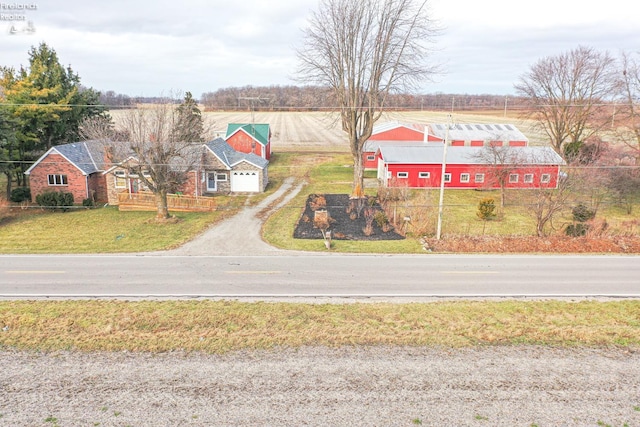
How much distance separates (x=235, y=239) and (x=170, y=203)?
10360 mm

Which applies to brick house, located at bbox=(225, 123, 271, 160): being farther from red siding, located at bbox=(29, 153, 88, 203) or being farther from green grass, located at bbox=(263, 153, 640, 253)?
red siding, located at bbox=(29, 153, 88, 203)

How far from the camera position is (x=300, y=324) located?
14430 millimetres

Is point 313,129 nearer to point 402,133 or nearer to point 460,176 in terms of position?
point 402,133

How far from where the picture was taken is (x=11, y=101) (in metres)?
37.6

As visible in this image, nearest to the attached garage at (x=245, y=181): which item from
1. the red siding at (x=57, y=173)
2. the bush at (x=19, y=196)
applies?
the red siding at (x=57, y=173)

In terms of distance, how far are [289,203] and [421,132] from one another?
90.2 feet

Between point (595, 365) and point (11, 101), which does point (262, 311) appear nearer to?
point (595, 365)

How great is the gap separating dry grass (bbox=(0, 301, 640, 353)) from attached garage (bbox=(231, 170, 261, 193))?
81.1 feet

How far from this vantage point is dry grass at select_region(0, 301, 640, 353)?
13305 millimetres

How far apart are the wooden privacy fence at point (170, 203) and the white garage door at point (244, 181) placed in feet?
22.3

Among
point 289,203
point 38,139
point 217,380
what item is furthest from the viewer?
point 38,139

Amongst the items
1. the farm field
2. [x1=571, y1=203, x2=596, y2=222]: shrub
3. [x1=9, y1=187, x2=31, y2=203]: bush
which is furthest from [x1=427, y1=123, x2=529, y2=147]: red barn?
[x1=9, y1=187, x2=31, y2=203]: bush

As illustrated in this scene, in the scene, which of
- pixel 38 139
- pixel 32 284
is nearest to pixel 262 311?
pixel 32 284

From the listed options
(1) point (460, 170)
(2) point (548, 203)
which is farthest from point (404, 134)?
(2) point (548, 203)
